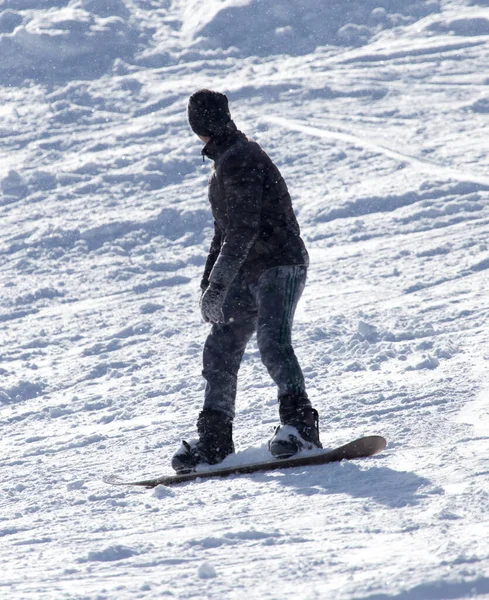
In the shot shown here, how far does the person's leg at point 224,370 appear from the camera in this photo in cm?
368

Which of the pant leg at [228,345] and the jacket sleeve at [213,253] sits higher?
the jacket sleeve at [213,253]

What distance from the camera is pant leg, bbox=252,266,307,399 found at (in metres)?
3.52

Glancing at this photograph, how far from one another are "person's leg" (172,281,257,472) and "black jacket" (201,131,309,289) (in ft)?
0.45

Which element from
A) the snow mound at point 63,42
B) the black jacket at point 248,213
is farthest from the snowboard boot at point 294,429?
the snow mound at point 63,42

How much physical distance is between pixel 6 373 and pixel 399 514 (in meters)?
4.75

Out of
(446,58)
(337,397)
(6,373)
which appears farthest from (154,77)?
(337,397)

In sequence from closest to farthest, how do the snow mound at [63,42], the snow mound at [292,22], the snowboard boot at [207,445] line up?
1. the snowboard boot at [207,445]
2. the snow mound at [63,42]
3. the snow mound at [292,22]

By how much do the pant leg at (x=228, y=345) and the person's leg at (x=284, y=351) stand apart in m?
0.14

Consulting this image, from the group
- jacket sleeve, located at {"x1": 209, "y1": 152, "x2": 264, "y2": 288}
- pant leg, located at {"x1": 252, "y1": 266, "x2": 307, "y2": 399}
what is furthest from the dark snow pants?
jacket sleeve, located at {"x1": 209, "y1": 152, "x2": 264, "y2": 288}

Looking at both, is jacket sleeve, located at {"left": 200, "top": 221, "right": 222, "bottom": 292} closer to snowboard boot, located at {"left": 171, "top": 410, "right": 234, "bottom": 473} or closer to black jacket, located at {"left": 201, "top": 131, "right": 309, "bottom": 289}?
black jacket, located at {"left": 201, "top": 131, "right": 309, "bottom": 289}

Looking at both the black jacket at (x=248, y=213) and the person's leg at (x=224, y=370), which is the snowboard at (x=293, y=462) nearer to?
the person's leg at (x=224, y=370)

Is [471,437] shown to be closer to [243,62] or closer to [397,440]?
[397,440]

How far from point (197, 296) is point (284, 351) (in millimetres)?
4611

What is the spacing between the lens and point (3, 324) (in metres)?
8.09
